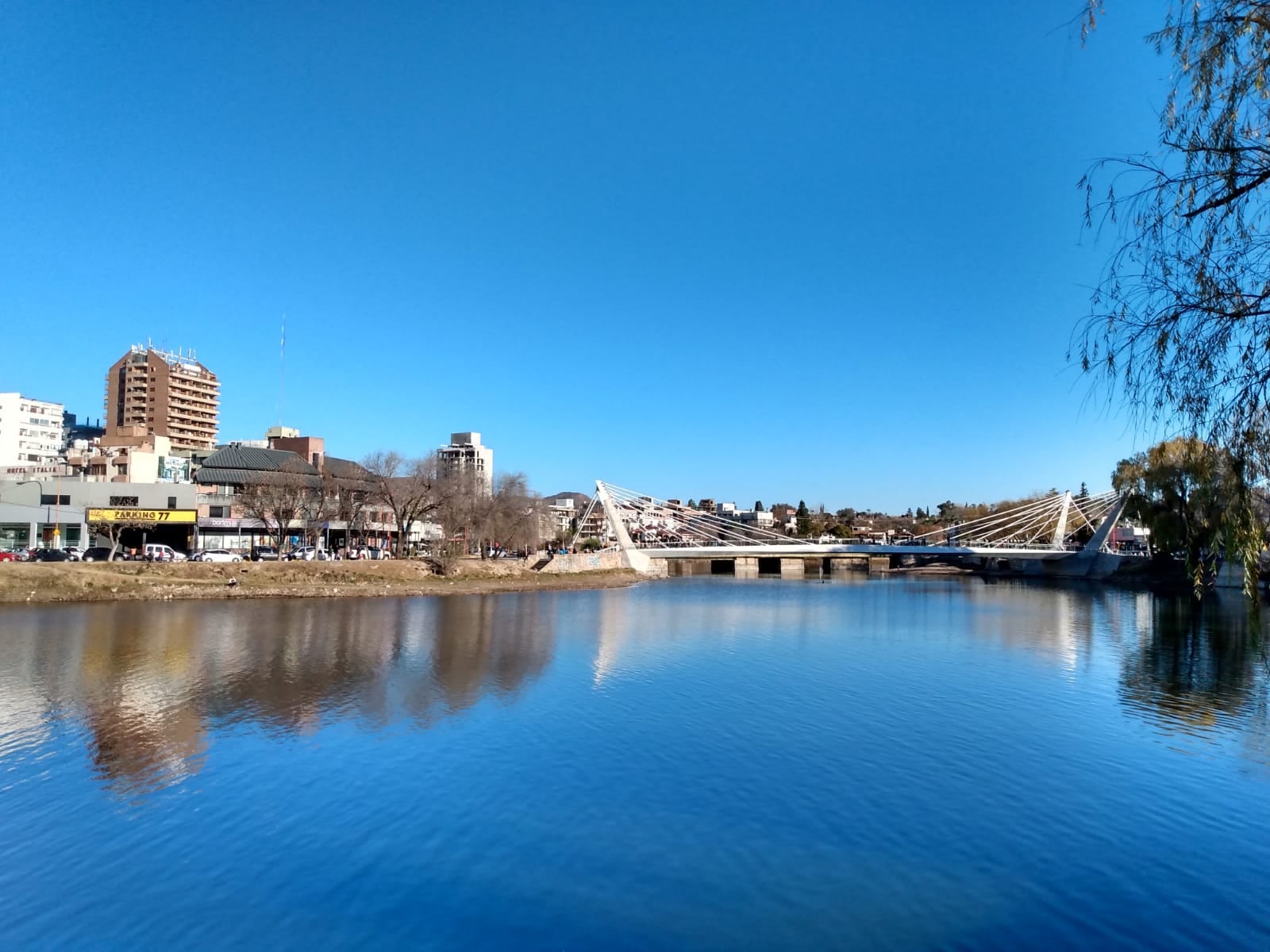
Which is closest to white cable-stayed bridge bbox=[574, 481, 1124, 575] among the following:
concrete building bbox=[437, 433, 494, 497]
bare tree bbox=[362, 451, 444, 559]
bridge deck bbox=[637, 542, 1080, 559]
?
bridge deck bbox=[637, 542, 1080, 559]

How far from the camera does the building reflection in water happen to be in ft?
44.1

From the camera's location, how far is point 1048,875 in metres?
8.47

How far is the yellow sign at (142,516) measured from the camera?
5138cm

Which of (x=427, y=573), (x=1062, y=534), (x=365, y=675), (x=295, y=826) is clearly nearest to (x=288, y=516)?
(x=427, y=573)

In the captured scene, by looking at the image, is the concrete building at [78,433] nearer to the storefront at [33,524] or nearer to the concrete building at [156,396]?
the concrete building at [156,396]

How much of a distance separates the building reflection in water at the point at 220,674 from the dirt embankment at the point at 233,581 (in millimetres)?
3345

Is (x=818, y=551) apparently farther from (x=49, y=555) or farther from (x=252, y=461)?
(x=49, y=555)

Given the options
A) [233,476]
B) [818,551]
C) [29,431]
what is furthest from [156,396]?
[818,551]

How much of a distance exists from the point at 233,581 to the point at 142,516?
19.8 m

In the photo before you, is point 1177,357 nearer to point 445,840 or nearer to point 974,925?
point 974,925

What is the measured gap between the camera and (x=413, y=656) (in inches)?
886

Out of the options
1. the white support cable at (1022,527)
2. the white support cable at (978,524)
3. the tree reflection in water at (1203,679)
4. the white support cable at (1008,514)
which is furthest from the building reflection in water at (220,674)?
the white support cable at (1008,514)

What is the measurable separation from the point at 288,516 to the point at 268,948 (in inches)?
1793

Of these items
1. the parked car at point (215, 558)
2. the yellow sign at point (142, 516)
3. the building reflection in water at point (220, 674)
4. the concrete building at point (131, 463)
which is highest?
the concrete building at point (131, 463)
